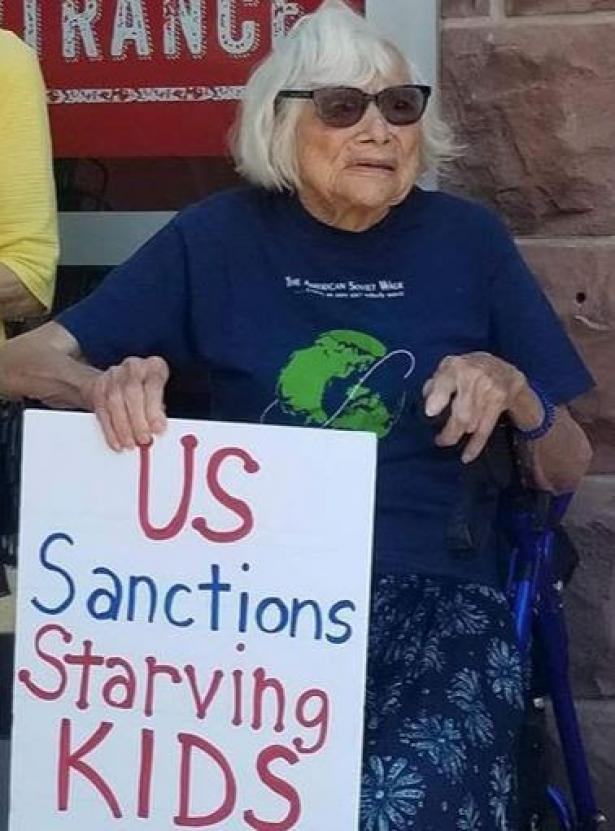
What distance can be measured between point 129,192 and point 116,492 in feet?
4.48

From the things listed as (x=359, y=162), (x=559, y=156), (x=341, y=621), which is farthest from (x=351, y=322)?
(x=559, y=156)

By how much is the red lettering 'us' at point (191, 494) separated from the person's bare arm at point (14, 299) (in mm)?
695

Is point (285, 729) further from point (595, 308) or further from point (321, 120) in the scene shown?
point (595, 308)

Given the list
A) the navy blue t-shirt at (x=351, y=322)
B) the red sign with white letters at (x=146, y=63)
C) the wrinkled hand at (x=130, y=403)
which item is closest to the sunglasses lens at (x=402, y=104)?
the navy blue t-shirt at (x=351, y=322)

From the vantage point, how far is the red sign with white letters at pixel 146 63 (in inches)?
144

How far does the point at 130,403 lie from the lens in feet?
8.27

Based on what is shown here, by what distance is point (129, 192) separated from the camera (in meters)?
3.77

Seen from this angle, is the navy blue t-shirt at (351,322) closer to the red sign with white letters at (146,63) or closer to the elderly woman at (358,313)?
the elderly woman at (358,313)

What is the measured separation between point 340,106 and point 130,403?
644mm

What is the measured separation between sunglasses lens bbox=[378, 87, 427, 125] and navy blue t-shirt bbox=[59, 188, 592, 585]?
0.15m

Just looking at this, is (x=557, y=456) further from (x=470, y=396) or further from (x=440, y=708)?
(x=440, y=708)

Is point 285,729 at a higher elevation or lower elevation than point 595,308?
lower

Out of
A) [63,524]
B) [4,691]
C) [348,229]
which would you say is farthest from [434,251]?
[4,691]

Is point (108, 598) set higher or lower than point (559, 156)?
lower
